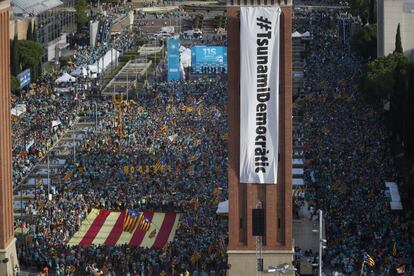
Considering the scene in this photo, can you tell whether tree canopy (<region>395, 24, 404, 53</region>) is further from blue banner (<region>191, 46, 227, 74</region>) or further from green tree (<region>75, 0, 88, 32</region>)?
green tree (<region>75, 0, 88, 32</region>)

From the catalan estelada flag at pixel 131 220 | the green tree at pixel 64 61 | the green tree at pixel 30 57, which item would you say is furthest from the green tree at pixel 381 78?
the green tree at pixel 64 61

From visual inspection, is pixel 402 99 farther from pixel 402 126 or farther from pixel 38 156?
pixel 38 156

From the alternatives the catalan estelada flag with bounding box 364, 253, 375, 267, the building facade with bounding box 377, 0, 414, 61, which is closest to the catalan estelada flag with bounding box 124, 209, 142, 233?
the catalan estelada flag with bounding box 364, 253, 375, 267

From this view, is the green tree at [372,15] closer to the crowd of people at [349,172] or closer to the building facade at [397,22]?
the crowd of people at [349,172]

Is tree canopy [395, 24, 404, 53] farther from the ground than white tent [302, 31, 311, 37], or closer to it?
farther from the ground

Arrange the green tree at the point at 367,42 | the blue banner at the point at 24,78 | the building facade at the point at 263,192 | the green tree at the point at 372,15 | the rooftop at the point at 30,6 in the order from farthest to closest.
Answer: the rooftop at the point at 30,6, the green tree at the point at 372,15, the green tree at the point at 367,42, the blue banner at the point at 24,78, the building facade at the point at 263,192
